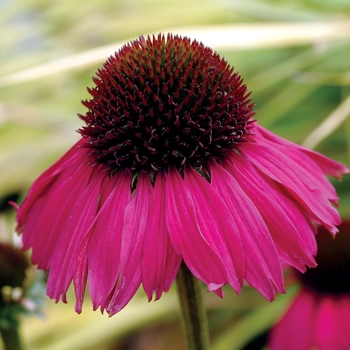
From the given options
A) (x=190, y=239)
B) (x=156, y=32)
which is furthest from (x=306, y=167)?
(x=156, y=32)

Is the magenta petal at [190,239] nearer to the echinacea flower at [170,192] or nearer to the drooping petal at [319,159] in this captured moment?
the echinacea flower at [170,192]

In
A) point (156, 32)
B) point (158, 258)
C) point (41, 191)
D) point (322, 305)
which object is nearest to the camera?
point (158, 258)

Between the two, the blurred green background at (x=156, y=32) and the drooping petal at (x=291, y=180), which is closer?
the drooping petal at (x=291, y=180)

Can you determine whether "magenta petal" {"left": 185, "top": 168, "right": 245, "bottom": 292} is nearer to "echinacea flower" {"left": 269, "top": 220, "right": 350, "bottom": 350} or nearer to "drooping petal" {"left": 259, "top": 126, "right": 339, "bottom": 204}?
"drooping petal" {"left": 259, "top": 126, "right": 339, "bottom": 204}

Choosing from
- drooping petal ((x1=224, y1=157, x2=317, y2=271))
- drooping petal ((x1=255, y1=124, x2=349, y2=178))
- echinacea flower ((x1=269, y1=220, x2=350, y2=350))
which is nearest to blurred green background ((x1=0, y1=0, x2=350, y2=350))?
echinacea flower ((x1=269, y1=220, x2=350, y2=350))

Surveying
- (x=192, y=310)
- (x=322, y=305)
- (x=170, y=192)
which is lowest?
(x=322, y=305)

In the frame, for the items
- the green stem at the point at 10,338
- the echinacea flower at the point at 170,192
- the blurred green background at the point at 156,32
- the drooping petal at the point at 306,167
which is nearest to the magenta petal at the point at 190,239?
the echinacea flower at the point at 170,192

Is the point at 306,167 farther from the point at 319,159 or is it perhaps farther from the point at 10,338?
the point at 10,338
